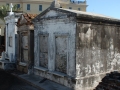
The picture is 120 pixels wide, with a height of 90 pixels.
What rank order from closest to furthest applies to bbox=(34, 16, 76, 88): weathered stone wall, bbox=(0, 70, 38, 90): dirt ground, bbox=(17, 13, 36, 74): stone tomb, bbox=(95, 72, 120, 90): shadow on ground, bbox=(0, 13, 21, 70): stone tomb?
bbox=(95, 72, 120, 90): shadow on ground, bbox=(34, 16, 76, 88): weathered stone wall, bbox=(0, 70, 38, 90): dirt ground, bbox=(17, 13, 36, 74): stone tomb, bbox=(0, 13, 21, 70): stone tomb

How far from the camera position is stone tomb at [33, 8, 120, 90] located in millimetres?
7668

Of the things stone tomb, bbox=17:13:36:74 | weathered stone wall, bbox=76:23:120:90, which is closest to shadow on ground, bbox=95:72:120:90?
weathered stone wall, bbox=76:23:120:90

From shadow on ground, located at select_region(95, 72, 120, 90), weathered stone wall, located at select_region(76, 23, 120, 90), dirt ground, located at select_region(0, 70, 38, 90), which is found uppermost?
weathered stone wall, located at select_region(76, 23, 120, 90)

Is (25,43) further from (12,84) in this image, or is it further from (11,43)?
(12,84)

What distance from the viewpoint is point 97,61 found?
27.2 ft

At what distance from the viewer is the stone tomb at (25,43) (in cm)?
1090

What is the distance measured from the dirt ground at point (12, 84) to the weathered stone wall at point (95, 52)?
9.22 ft

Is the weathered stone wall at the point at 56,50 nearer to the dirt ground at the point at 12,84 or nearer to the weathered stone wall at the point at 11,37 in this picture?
the dirt ground at the point at 12,84

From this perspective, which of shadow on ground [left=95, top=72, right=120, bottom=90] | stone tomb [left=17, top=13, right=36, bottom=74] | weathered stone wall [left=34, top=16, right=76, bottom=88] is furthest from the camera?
stone tomb [left=17, top=13, right=36, bottom=74]

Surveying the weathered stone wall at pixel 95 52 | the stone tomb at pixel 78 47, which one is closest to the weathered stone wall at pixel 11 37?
the stone tomb at pixel 78 47

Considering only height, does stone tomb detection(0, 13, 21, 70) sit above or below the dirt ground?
above

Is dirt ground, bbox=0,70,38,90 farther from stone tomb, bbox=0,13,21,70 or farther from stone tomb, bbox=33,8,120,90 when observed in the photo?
stone tomb, bbox=0,13,21,70

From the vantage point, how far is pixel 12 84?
31.4 feet

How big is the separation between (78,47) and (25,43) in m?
5.11
